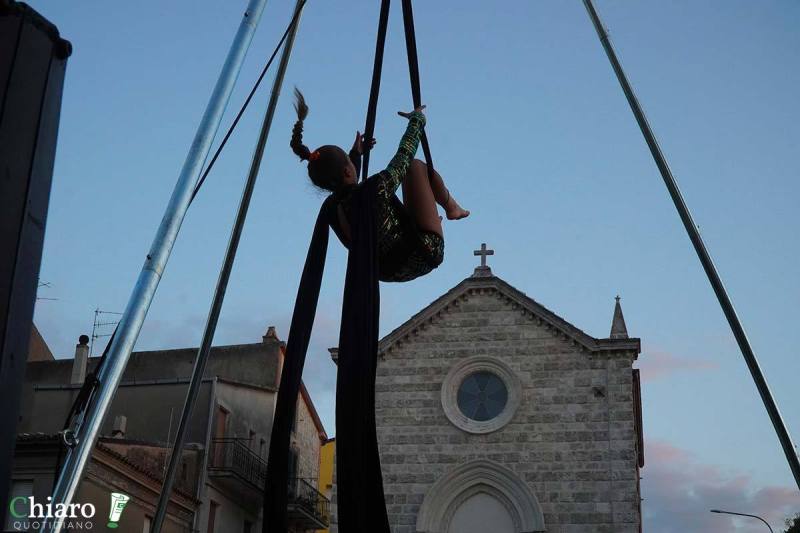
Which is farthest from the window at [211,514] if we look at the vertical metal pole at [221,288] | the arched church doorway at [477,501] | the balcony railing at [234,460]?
the vertical metal pole at [221,288]

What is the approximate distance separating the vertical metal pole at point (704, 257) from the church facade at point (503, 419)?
20.4m

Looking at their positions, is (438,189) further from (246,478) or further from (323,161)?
(246,478)

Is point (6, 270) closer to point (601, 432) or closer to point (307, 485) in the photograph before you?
point (601, 432)

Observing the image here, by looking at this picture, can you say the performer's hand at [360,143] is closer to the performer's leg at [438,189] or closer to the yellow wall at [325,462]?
the performer's leg at [438,189]

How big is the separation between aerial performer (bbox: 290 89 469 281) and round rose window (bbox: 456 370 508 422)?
21.1 m

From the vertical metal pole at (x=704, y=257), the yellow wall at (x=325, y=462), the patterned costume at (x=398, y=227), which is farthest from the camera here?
the yellow wall at (x=325, y=462)

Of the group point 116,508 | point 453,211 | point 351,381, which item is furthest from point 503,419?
point 351,381

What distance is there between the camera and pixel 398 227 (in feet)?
16.5

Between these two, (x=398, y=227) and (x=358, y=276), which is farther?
(x=398, y=227)

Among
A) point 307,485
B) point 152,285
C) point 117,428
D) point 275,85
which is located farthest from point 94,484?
point 152,285

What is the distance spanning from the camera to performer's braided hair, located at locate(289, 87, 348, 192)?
4945 millimetres

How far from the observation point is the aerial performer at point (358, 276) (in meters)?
4.20

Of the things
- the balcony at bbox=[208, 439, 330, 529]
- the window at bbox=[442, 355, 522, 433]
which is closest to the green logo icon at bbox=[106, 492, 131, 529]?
the balcony at bbox=[208, 439, 330, 529]

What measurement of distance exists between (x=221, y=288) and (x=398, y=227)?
1.02 metres
